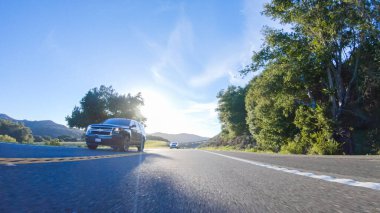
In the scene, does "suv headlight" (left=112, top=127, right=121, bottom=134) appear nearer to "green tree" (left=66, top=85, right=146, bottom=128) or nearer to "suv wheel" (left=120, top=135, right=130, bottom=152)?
"suv wheel" (left=120, top=135, right=130, bottom=152)

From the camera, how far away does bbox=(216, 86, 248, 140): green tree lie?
54469 millimetres

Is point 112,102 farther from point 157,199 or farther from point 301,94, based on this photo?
point 157,199

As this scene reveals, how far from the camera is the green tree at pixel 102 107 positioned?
4819 centimetres

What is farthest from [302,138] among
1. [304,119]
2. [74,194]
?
[74,194]

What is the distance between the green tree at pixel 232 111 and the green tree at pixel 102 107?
16.4 m

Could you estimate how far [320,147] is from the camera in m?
18.1

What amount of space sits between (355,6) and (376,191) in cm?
2040

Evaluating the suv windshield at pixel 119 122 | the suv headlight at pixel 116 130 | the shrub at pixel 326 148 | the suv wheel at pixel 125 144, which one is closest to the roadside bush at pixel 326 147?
the shrub at pixel 326 148

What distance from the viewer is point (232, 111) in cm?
5703

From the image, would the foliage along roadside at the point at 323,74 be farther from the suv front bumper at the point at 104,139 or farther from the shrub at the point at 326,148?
the suv front bumper at the point at 104,139

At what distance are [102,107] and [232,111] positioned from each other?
80.0ft

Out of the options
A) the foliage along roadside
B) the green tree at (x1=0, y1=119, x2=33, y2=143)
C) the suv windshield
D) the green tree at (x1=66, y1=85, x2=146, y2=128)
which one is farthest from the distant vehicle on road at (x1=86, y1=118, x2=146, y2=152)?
the green tree at (x1=0, y1=119, x2=33, y2=143)

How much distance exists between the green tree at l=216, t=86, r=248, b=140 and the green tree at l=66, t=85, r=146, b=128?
16.4 metres

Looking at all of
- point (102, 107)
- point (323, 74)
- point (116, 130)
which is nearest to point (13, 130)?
point (102, 107)
